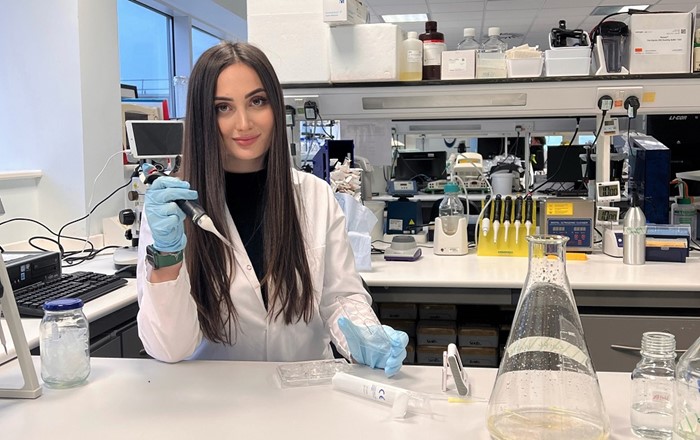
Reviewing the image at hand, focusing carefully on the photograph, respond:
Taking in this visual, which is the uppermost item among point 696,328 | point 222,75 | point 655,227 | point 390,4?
point 390,4

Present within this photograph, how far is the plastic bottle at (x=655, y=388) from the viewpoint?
903 millimetres

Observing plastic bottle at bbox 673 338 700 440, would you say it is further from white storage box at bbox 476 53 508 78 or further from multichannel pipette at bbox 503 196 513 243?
white storage box at bbox 476 53 508 78

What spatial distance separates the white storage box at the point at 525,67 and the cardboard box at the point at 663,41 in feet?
1.15

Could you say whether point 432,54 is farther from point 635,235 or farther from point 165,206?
point 165,206

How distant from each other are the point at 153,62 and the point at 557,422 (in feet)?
17.2

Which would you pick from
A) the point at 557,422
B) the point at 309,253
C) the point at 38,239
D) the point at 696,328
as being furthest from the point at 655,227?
the point at 38,239

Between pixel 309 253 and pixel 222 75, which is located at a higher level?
pixel 222 75

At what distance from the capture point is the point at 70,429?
943 millimetres

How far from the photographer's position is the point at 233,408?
101 centimetres

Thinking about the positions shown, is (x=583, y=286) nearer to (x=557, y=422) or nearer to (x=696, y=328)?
(x=696, y=328)

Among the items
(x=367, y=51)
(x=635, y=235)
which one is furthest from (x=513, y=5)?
(x=635, y=235)

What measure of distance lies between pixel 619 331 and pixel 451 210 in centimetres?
84

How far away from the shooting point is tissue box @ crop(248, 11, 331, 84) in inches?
100

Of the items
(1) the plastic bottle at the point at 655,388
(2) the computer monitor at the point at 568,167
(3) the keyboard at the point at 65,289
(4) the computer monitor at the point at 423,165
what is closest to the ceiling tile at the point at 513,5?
(4) the computer monitor at the point at 423,165
